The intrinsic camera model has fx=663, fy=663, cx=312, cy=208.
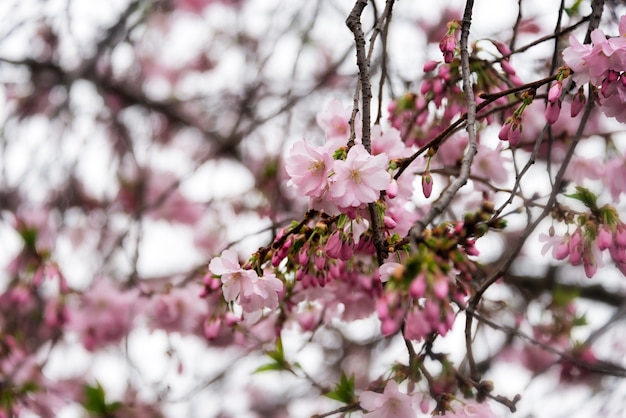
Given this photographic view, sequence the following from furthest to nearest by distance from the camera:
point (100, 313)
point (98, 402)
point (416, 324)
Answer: point (100, 313), point (98, 402), point (416, 324)

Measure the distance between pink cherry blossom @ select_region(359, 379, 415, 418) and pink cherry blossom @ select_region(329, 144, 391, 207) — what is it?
44cm

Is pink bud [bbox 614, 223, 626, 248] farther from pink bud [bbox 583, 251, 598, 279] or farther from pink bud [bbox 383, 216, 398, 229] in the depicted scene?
pink bud [bbox 383, 216, 398, 229]

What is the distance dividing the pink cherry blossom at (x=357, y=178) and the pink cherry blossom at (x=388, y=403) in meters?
0.44

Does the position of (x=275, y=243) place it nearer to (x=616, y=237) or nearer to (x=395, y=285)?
(x=395, y=285)

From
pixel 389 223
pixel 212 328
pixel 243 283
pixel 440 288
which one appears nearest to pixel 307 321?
pixel 212 328

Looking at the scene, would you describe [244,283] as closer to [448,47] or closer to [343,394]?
[343,394]

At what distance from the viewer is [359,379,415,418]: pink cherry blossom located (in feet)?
4.81

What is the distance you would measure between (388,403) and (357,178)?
20.8 inches

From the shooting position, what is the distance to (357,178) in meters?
1.31

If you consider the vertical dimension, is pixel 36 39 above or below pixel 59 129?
above

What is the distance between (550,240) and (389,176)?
0.61m

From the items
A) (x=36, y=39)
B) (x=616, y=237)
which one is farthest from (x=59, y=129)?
(x=616, y=237)

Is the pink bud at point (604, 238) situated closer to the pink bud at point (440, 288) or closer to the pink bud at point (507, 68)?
the pink bud at point (507, 68)

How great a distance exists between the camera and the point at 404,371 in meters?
1.58
